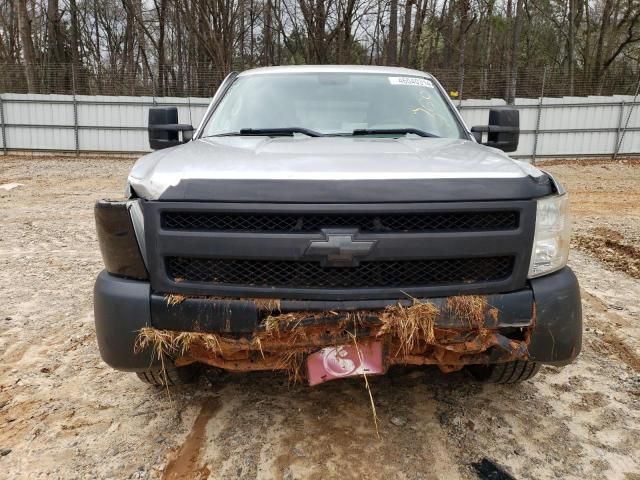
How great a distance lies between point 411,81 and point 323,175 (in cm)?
219

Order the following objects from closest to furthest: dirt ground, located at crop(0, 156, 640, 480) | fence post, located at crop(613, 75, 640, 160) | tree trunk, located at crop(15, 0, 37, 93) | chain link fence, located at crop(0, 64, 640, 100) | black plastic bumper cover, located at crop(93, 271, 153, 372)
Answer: black plastic bumper cover, located at crop(93, 271, 153, 372) → dirt ground, located at crop(0, 156, 640, 480) → fence post, located at crop(613, 75, 640, 160) → chain link fence, located at crop(0, 64, 640, 100) → tree trunk, located at crop(15, 0, 37, 93)

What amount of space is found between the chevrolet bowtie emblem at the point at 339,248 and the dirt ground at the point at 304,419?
3.19ft

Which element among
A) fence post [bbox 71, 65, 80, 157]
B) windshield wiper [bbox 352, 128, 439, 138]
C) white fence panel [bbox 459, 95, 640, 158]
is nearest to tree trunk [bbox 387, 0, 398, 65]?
white fence panel [bbox 459, 95, 640, 158]

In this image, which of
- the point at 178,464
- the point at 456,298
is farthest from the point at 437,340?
the point at 178,464

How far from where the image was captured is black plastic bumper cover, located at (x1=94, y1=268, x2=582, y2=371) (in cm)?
214

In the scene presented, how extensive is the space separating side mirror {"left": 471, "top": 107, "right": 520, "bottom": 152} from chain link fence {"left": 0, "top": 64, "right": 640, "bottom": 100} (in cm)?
1406

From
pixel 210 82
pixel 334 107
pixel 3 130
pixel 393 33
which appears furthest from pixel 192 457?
pixel 393 33

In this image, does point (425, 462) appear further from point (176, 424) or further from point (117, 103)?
point (117, 103)

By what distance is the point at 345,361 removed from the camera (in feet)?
7.36

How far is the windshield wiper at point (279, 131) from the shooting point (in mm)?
3199

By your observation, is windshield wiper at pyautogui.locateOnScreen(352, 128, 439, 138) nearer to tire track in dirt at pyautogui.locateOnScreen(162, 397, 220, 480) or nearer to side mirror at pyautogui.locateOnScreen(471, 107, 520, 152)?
side mirror at pyautogui.locateOnScreen(471, 107, 520, 152)

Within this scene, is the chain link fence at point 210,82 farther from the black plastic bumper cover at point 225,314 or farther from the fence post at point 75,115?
the black plastic bumper cover at point 225,314

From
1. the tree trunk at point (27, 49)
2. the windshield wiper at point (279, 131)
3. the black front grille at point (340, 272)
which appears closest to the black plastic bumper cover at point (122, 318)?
the black front grille at point (340, 272)

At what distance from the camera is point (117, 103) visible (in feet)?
56.8
